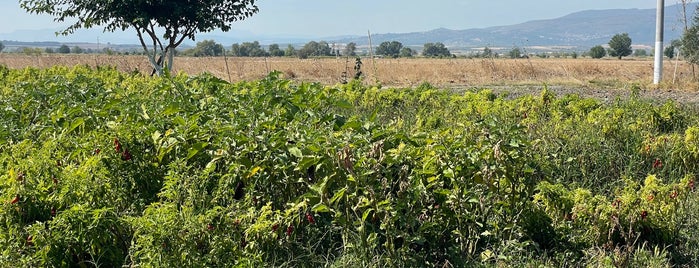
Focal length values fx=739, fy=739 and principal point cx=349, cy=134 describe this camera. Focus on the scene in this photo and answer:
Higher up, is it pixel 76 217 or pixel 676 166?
pixel 76 217

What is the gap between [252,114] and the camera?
4.41 m

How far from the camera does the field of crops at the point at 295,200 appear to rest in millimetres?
3445

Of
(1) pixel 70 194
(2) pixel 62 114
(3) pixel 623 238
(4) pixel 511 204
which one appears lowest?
(3) pixel 623 238

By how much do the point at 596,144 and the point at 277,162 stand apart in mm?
3313

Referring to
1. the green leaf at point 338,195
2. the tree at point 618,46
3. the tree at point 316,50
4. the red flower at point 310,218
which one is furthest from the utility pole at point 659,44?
the tree at point 618,46

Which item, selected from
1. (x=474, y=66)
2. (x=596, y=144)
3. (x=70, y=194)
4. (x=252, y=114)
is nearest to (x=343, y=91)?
(x=596, y=144)

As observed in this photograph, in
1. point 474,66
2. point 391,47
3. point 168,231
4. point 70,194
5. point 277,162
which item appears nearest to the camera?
point 168,231

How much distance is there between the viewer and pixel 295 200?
12.8ft

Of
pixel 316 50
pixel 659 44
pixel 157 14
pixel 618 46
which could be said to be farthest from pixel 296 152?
pixel 618 46

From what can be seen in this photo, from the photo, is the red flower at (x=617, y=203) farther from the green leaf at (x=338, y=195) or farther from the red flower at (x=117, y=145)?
the red flower at (x=117, y=145)

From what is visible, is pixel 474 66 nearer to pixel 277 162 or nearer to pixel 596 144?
pixel 596 144

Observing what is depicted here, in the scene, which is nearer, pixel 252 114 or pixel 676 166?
pixel 252 114

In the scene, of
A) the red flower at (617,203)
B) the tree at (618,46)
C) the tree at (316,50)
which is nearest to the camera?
the red flower at (617,203)

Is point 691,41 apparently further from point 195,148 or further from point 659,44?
point 195,148
